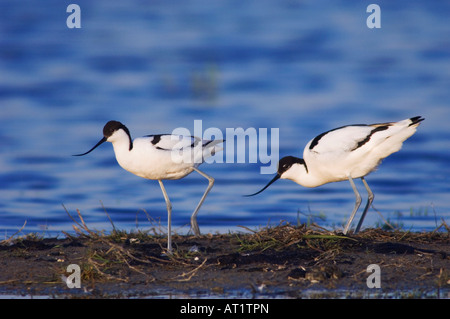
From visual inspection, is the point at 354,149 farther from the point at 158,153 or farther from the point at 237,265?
the point at 237,265

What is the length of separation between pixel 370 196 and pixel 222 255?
2613mm

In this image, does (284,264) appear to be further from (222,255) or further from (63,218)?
(63,218)

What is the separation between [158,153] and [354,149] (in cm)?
203

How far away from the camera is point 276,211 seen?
37.8ft

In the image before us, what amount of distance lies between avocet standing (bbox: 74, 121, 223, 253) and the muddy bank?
2.36 feet

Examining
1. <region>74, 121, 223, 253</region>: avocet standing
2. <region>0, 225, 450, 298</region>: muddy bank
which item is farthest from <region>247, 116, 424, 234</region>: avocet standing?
<region>74, 121, 223, 253</region>: avocet standing

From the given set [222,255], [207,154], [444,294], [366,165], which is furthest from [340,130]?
[444,294]

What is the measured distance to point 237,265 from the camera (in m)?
6.86

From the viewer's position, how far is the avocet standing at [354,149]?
8.35 metres

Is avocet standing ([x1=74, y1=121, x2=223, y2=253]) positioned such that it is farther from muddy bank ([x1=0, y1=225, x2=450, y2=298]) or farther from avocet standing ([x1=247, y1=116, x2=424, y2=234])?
avocet standing ([x1=247, y1=116, x2=424, y2=234])

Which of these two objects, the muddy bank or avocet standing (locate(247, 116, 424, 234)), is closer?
the muddy bank

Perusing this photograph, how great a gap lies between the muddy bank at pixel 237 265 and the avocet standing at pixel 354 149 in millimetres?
977

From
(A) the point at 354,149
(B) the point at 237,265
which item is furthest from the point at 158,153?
(A) the point at 354,149

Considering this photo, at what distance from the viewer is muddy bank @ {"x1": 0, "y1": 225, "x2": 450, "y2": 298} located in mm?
6266
